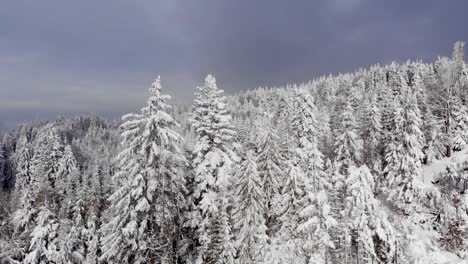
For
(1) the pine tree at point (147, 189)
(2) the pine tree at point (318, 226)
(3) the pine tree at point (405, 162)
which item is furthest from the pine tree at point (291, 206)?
(1) the pine tree at point (147, 189)

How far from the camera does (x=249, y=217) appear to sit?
103 feet

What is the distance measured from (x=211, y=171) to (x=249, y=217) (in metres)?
5.63

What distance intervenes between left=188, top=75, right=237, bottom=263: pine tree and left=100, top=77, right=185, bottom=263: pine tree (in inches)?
150

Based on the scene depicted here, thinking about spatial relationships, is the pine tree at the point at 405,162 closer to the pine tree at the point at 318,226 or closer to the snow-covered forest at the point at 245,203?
the snow-covered forest at the point at 245,203

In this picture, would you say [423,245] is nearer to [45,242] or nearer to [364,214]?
[364,214]

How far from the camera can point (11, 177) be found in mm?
123375

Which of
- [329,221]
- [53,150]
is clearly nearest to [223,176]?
[329,221]

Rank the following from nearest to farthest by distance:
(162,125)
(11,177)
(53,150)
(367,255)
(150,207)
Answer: (150,207), (162,125), (367,255), (53,150), (11,177)

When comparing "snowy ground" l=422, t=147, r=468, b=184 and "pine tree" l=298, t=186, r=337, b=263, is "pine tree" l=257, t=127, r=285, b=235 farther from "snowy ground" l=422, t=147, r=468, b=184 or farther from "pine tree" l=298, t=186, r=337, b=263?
"snowy ground" l=422, t=147, r=468, b=184

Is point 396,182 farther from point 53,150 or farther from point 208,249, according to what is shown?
point 53,150

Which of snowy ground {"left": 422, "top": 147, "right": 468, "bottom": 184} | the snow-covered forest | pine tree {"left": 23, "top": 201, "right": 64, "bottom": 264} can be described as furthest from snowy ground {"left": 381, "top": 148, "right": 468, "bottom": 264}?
pine tree {"left": 23, "top": 201, "right": 64, "bottom": 264}

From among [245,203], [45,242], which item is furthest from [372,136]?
[45,242]

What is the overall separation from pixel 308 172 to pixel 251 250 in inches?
426

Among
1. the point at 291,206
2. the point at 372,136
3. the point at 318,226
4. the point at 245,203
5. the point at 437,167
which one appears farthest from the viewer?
the point at 372,136
